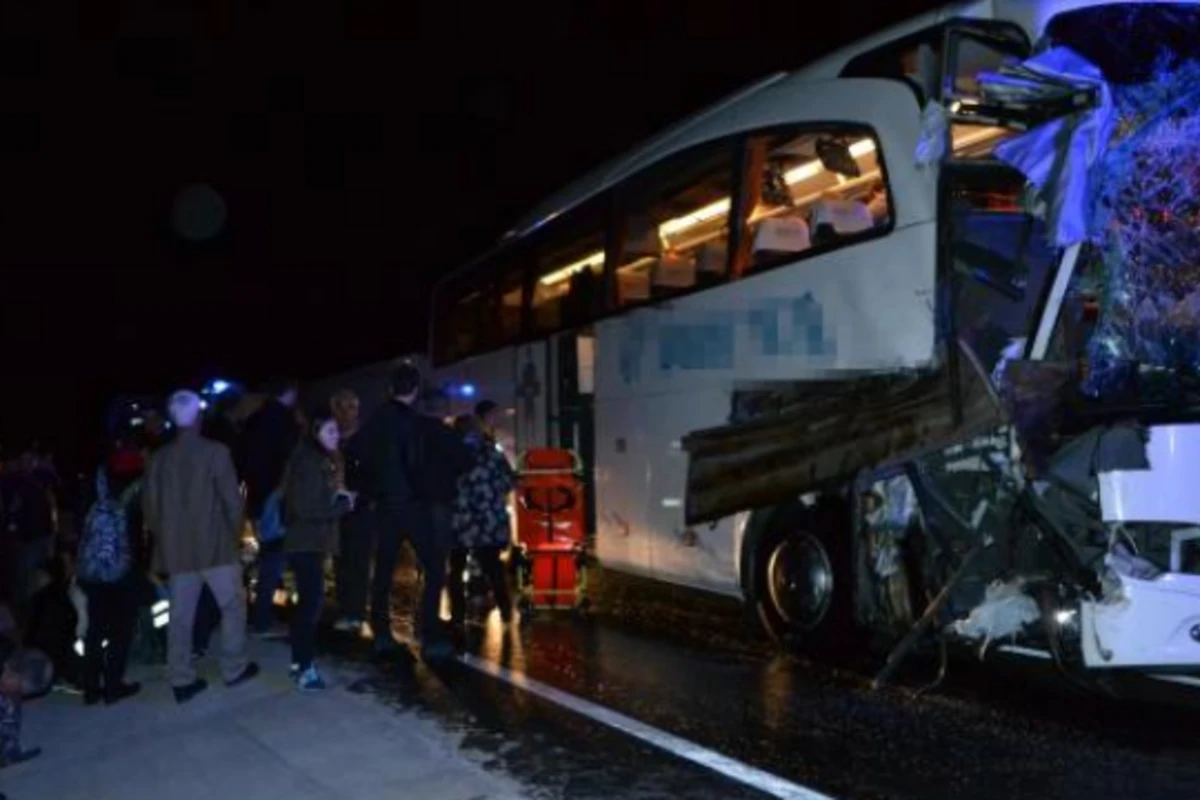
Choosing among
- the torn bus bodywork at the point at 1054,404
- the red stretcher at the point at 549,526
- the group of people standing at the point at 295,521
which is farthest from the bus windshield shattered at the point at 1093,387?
the red stretcher at the point at 549,526

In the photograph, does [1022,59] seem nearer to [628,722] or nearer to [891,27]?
[891,27]

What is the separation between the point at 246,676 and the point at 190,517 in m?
1.17

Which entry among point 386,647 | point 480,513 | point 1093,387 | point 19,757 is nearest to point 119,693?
point 19,757

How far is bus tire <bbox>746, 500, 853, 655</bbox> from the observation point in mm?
8047

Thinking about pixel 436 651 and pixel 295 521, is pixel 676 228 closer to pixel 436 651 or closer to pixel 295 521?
pixel 436 651

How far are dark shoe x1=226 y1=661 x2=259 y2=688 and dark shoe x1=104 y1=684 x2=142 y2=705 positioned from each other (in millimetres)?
583

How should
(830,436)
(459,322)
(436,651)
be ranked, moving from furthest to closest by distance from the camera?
(459,322), (436,651), (830,436)

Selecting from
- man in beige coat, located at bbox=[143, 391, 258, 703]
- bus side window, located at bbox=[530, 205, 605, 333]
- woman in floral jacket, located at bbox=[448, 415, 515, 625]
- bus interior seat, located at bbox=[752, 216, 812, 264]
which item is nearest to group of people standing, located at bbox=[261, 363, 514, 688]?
man in beige coat, located at bbox=[143, 391, 258, 703]

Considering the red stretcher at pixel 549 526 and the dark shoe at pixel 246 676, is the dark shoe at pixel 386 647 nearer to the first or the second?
the dark shoe at pixel 246 676

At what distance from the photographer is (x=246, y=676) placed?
7.58m

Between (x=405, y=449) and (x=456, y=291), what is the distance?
28.1 feet

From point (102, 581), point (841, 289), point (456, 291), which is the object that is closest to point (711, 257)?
point (841, 289)

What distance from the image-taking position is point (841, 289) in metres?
8.20

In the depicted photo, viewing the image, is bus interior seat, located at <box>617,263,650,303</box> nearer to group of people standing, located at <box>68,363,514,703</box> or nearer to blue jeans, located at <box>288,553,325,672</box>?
group of people standing, located at <box>68,363,514,703</box>
